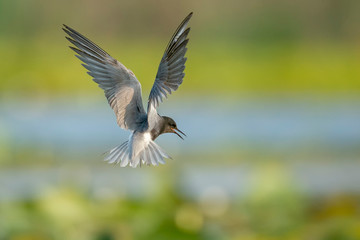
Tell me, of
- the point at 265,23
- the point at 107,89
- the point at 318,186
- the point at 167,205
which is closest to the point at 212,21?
the point at 265,23

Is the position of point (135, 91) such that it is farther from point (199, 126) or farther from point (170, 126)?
point (199, 126)

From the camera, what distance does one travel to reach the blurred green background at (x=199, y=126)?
1664mm

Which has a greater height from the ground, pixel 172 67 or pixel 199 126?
pixel 199 126

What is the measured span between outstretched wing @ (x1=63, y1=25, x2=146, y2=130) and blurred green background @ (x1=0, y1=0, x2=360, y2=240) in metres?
0.87

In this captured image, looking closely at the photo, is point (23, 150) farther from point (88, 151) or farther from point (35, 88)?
point (35, 88)

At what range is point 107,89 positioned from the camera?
1.75 feet

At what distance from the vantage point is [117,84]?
550 millimetres

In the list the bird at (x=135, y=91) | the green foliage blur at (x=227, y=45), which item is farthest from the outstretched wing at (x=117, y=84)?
the green foliage blur at (x=227, y=45)

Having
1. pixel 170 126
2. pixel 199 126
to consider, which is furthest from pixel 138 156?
pixel 199 126

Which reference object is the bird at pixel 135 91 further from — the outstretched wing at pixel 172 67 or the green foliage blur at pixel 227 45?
the green foliage blur at pixel 227 45

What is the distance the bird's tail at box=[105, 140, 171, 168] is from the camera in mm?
495

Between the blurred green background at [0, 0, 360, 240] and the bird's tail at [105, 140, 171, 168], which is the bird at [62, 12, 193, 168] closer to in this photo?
the bird's tail at [105, 140, 171, 168]

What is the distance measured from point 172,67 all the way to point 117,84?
6cm

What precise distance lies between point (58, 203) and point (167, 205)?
0.27m
